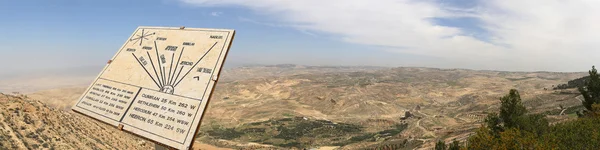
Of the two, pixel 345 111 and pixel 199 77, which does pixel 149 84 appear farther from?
pixel 345 111

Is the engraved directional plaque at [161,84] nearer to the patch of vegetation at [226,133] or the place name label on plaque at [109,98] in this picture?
the place name label on plaque at [109,98]

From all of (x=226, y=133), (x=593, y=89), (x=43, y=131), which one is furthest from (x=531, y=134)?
(x=226, y=133)

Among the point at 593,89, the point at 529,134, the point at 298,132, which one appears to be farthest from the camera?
the point at 298,132

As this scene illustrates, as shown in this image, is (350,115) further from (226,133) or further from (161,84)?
(161,84)

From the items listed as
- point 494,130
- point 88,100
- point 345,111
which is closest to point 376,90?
point 345,111

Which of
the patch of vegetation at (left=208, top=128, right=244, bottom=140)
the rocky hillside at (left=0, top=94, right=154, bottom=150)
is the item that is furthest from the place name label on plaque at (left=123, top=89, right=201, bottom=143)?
the patch of vegetation at (left=208, top=128, right=244, bottom=140)

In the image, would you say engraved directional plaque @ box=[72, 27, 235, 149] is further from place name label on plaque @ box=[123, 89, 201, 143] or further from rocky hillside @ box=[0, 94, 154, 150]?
rocky hillside @ box=[0, 94, 154, 150]

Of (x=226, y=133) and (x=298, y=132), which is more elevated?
(x=298, y=132)
